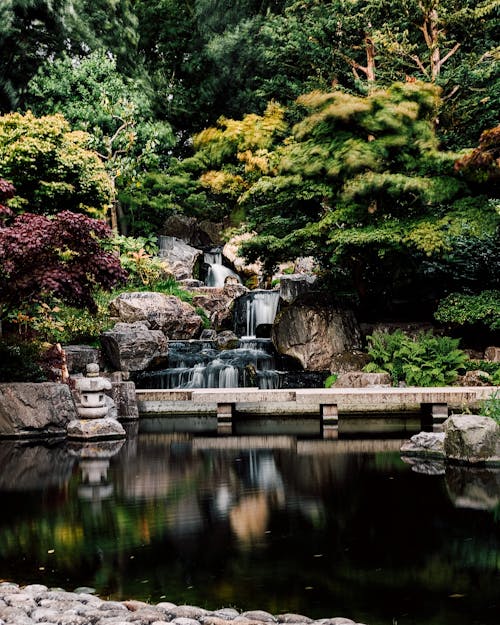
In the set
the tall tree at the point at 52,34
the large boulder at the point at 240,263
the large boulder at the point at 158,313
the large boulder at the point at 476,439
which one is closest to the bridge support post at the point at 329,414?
the large boulder at the point at 476,439

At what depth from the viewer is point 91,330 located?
18016 millimetres

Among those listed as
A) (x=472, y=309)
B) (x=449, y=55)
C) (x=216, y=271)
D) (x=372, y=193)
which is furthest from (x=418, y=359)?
(x=216, y=271)

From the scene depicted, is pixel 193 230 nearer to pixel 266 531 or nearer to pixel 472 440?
pixel 472 440

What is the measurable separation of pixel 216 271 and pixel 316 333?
919cm

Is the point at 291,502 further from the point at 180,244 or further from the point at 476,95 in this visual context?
the point at 180,244

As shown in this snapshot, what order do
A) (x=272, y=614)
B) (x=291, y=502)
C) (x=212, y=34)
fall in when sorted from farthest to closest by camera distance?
(x=212, y=34) < (x=291, y=502) < (x=272, y=614)

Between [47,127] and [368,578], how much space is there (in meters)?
15.1

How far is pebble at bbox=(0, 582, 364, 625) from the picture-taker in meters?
4.27

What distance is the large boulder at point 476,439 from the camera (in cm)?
923

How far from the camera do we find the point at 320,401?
13312mm

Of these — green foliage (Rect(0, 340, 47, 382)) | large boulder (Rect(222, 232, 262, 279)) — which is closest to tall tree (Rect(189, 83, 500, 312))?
green foliage (Rect(0, 340, 47, 382))

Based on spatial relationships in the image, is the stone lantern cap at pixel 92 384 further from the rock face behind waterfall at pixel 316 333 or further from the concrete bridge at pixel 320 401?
the rock face behind waterfall at pixel 316 333

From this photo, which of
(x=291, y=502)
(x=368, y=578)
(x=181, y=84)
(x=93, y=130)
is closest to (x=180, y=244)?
(x=93, y=130)

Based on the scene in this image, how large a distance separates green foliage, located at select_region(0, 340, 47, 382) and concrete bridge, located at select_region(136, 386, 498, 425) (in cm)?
225
